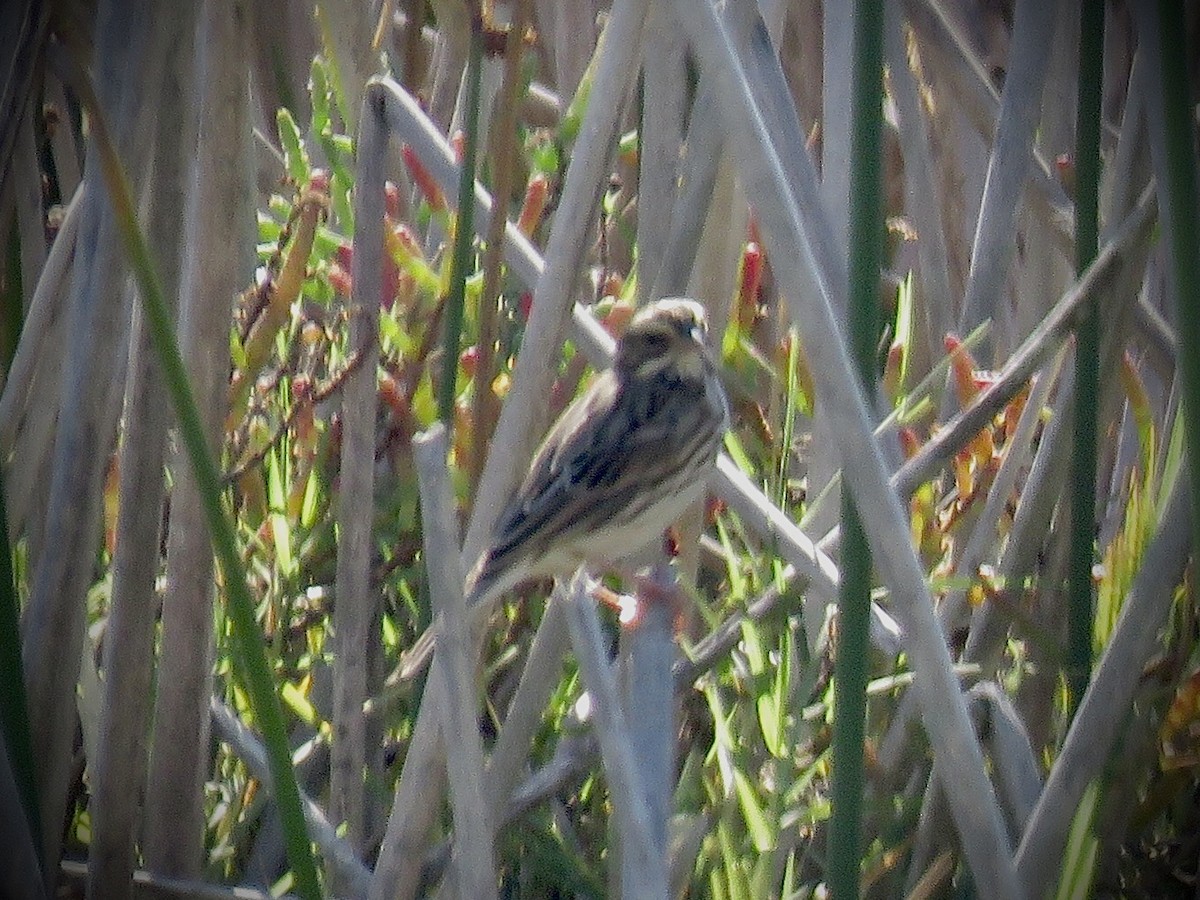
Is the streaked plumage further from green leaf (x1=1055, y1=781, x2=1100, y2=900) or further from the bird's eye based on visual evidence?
green leaf (x1=1055, y1=781, x2=1100, y2=900)

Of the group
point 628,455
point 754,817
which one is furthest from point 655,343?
point 754,817

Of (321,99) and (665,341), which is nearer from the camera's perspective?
(665,341)

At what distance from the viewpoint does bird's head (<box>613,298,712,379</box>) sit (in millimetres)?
2822

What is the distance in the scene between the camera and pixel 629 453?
3.16 m

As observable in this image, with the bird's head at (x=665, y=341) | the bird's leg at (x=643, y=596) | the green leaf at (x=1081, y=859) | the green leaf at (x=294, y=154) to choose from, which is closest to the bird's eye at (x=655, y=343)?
the bird's head at (x=665, y=341)

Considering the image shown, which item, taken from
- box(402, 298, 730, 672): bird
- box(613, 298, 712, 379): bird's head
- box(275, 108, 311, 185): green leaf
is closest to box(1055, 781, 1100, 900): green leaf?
box(402, 298, 730, 672): bird

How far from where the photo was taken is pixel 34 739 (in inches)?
101

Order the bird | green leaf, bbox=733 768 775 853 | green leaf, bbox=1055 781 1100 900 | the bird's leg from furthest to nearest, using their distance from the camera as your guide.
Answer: the bird
the bird's leg
green leaf, bbox=733 768 775 853
green leaf, bbox=1055 781 1100 900

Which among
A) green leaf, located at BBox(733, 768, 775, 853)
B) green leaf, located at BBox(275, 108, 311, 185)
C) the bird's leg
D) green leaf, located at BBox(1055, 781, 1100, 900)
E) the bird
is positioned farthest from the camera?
green leaf, located at BBox(275, 108, 311, 185)

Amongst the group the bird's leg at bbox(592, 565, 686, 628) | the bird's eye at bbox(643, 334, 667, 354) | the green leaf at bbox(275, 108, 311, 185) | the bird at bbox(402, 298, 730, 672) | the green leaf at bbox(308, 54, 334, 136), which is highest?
the green leaf at bbox(308, 54, 334, 136)

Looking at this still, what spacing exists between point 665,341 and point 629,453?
31cm

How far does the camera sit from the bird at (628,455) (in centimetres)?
281

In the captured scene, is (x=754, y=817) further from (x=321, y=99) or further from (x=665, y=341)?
(x=321, y=99)

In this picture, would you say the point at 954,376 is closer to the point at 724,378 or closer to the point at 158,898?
the point at 724,378
